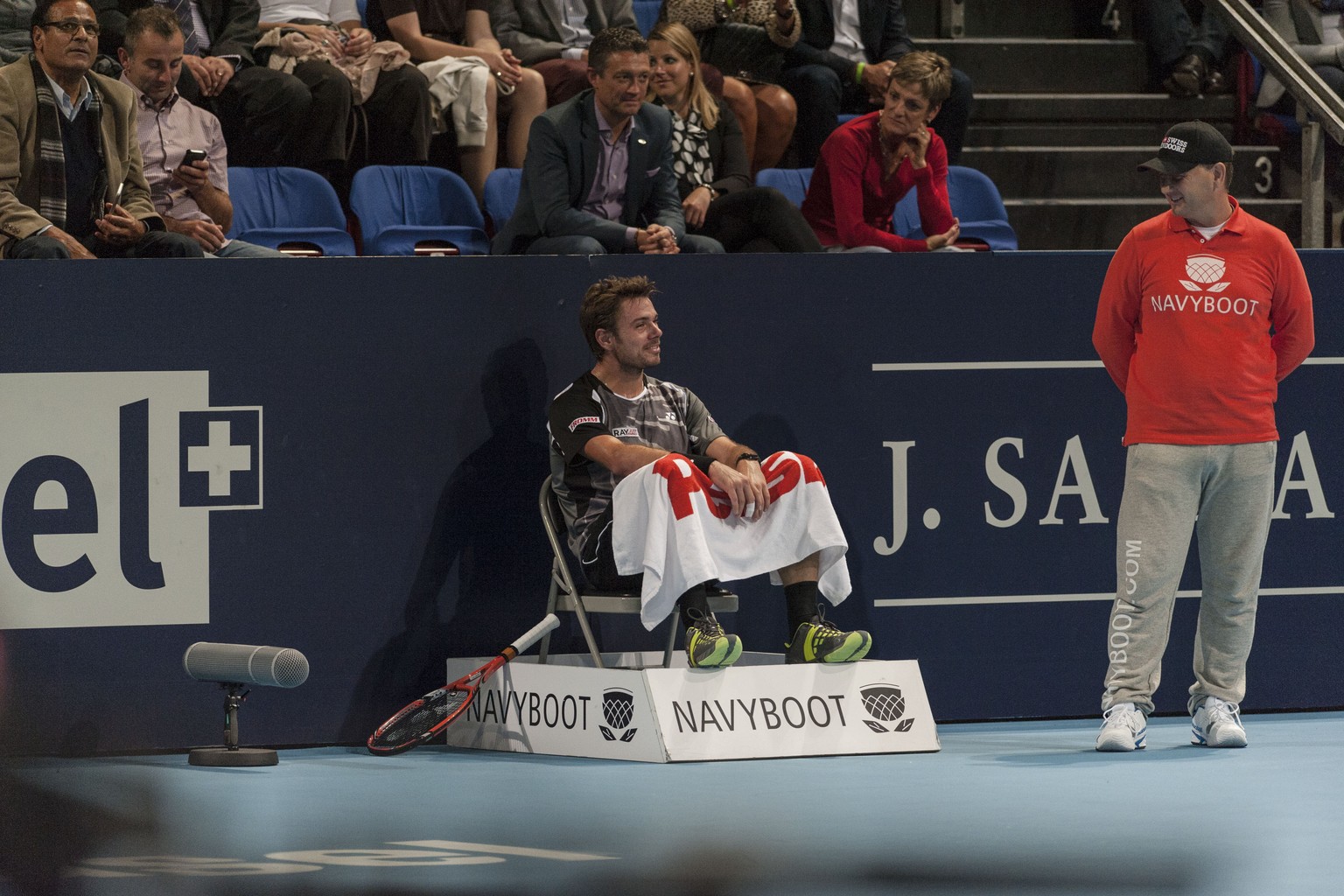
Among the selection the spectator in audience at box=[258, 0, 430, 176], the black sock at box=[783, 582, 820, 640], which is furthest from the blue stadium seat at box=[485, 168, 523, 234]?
the black sock at box=[783, 582, 820, 640]

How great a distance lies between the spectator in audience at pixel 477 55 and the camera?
924cm

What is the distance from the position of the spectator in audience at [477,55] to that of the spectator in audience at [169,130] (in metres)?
1.51

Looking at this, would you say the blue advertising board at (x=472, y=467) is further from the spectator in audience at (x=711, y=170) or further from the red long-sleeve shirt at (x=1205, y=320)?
the spectator in audience at (x=711, y=170)

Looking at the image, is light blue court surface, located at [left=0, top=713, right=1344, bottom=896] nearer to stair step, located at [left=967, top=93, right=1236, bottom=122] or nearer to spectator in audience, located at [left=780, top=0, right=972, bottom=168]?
spectator in audience, located at [left=780, top=0, right=972, bottom=168]

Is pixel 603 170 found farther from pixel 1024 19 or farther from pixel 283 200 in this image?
pixel 1024 19

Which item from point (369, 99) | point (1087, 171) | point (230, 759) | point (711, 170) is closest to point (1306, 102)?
point (1087, 171)

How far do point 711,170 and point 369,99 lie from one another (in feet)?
5.19

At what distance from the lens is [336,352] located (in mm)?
6746

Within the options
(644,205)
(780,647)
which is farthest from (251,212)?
(780,647)

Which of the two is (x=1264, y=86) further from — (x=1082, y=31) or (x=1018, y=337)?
(x=1018, y=337)

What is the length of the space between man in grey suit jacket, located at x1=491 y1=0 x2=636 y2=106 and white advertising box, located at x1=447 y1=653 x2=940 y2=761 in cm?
385

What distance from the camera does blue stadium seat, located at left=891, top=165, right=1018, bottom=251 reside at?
9500 millimetres

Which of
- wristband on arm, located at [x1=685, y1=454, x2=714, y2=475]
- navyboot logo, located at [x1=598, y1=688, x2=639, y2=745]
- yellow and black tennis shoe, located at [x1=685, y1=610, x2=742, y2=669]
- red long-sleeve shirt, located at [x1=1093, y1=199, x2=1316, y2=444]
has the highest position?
red long-sleeve shirt, located at [x1=1093, y1=199, x2=1316, y2=444]

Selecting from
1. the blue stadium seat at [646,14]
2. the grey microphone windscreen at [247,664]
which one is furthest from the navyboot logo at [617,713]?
the blue stadium seat at [646,14]
